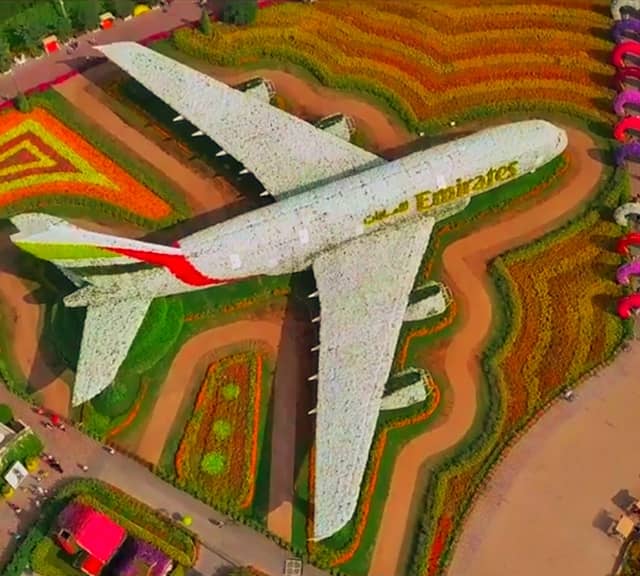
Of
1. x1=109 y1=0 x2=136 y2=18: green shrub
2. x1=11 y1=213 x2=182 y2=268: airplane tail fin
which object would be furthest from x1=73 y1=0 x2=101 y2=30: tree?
x1=11 y1=213 x2=182 y2=268: airplane tail fin

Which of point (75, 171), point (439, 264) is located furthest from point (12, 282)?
point (439, 264)

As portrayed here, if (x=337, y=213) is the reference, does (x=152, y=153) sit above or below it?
above

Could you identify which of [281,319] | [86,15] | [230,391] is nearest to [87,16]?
[86,15]

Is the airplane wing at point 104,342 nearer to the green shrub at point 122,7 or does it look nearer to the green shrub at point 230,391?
the green shrub at point 230,391

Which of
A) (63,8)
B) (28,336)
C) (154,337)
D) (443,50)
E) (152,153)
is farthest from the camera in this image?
(63,8)

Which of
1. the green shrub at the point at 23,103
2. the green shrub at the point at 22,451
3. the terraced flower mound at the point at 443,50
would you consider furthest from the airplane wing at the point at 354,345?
the green shrub at the point at 23,103

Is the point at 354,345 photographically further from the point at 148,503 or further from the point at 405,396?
the point at 148,503
